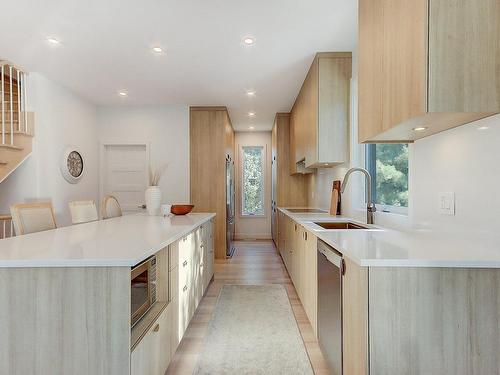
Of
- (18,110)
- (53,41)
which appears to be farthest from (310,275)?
(18,110)

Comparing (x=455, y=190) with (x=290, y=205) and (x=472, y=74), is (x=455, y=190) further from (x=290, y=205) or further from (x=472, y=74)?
(x=290, y=205)

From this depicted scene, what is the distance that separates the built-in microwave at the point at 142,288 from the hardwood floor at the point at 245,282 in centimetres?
63

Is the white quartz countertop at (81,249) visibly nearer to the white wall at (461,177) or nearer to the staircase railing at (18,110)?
the white wall at (461,177)

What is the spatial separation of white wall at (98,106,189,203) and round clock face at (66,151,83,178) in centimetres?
68

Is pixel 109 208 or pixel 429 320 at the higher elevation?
pixel 109 208

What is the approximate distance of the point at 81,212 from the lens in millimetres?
3191

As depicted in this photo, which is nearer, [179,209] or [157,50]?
[157,50]

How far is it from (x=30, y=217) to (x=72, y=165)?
2.71m

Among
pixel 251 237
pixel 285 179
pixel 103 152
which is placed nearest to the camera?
pixel 103 152

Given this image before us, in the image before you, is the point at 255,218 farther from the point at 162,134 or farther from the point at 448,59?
the point at 448,59

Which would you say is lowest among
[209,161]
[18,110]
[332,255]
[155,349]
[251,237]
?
[251,237]

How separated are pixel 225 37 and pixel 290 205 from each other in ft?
11.5

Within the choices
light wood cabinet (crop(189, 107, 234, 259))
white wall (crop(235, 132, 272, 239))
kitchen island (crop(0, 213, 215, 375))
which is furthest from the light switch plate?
white wall (crop(235, 132, 272, 239))

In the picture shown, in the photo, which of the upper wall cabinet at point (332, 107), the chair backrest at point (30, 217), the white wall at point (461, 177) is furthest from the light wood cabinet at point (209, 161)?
the white wall at point (461, 177)
